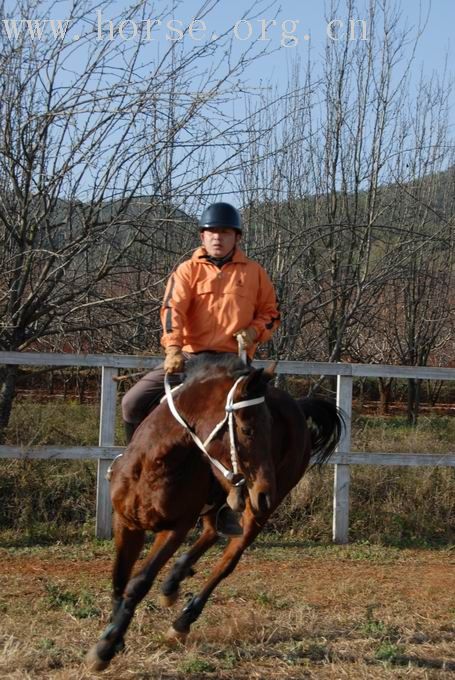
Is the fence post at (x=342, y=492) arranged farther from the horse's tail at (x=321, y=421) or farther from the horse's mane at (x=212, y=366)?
the horse's mane at (x=212, y=366)

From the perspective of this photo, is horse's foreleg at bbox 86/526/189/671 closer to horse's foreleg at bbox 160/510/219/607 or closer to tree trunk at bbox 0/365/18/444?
horse's foreleg at bbox 160/510/219/607

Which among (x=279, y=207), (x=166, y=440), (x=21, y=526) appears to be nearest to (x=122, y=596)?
(x=166, y=440)

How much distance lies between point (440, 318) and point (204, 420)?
11.5 m

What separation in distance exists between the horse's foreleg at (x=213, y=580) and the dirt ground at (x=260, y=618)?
109 millimetres

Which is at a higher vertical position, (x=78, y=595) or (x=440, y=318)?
(x=440, y=318)

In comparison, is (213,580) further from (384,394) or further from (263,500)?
(384,394)

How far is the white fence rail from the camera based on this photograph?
7906 millimetres

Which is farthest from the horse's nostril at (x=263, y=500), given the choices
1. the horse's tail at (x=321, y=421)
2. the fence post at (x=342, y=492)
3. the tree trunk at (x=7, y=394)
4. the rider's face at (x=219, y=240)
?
the tree trunk at (x=7, y=394)

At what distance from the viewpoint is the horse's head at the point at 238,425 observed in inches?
160

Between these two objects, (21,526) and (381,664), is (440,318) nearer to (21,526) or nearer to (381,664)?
(21,526)

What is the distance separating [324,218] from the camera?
12.4 m

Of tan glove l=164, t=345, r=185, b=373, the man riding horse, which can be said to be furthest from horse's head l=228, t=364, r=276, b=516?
the man riding horse

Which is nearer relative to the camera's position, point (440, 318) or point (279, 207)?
point (279, 207)

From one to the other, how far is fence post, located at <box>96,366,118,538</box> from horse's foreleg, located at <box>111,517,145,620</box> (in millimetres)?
3114
